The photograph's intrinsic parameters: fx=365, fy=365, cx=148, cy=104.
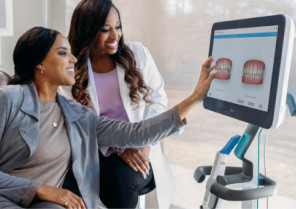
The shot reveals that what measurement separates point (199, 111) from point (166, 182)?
0.66 metres

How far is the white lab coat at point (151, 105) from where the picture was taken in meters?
1.70

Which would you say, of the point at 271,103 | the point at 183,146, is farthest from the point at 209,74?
the point at 183,146

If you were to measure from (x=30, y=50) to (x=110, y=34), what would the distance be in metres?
0.42

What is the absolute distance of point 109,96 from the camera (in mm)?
1733

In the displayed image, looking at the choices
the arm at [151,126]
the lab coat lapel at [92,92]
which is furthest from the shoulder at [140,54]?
the arm at [151,126]

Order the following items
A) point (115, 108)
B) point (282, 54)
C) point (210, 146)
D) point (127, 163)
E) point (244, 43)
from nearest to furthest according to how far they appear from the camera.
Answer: point (282, 54) → point (244, 43) → point (127, 163) → point (115, 108) → point (210, 146)

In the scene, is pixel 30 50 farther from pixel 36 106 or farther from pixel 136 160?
pixel 136 160

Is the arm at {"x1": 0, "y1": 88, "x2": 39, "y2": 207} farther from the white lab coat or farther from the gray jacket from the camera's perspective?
the white lab coat

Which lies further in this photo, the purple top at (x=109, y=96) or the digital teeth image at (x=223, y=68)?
the purple top at (x=109, y=96)

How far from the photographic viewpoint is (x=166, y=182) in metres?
1.73

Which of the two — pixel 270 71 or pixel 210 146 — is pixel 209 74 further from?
pixel 210 146

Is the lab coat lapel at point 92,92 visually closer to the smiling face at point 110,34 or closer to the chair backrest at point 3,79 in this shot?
the smiling face at point 110,34

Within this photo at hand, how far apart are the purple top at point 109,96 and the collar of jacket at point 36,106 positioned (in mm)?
218

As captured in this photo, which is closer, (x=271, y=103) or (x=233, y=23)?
(x=271, y=103)
